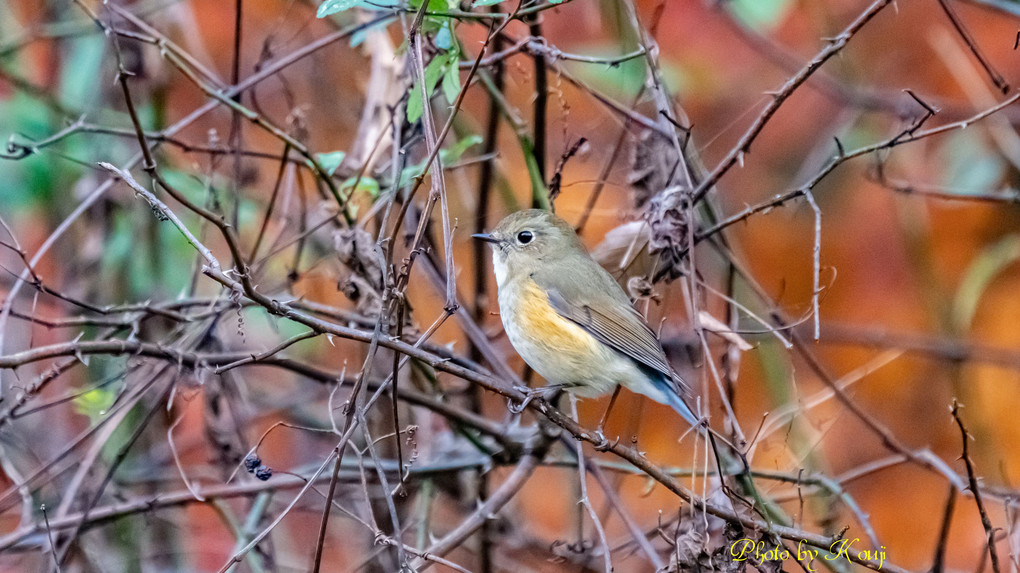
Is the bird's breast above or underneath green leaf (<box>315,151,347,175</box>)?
underneath

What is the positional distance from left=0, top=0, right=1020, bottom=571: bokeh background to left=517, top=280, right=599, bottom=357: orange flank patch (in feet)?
1.08

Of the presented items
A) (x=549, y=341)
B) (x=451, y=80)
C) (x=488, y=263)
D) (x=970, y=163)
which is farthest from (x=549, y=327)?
(x=970, y=163)

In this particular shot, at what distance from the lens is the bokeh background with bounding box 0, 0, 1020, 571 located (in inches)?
129

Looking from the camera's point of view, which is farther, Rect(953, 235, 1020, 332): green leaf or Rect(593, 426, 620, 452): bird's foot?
Rect(953, 235, 1020, 332): green leaf

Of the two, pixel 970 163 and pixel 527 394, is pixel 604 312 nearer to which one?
pixel 527 394

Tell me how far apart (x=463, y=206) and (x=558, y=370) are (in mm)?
1392

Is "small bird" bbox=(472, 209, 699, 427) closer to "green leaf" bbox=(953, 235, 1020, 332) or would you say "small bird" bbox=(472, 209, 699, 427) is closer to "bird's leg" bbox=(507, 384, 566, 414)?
"bird's leg" bbox=(507, 384, 566, 414)

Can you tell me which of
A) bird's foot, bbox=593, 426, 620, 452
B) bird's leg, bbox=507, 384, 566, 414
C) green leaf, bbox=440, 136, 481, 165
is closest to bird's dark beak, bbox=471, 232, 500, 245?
green leaf, bbox=440, 136, 481, 165

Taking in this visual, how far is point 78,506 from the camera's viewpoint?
11.8ft

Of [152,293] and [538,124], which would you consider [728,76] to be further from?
[152,293]

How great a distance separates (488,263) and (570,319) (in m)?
0.86

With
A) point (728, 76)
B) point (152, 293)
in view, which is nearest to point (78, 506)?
point (152, 293)

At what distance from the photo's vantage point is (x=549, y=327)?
3.33 metres

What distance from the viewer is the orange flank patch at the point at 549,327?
331cm
